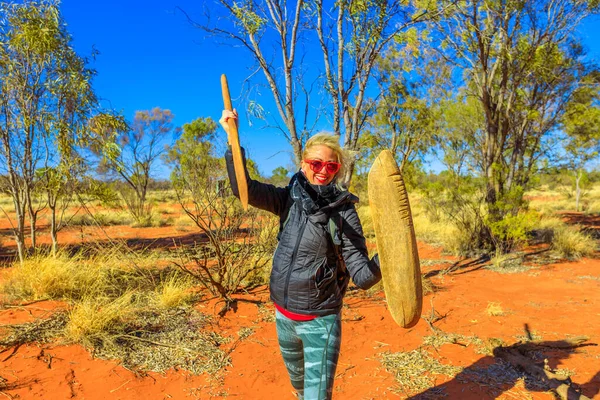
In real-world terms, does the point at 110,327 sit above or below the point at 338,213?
below

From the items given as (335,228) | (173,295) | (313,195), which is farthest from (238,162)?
(173,295)

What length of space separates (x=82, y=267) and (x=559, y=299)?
668 cm

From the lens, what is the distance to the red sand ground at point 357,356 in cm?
309

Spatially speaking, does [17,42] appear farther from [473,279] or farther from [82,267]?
[473,279]

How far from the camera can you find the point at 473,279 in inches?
265

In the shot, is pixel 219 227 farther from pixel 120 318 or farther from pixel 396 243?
pixel 396 243

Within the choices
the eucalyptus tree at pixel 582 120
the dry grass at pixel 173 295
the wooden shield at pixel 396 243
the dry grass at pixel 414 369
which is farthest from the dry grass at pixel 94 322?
the eucalyptus tree at pixel 582 120

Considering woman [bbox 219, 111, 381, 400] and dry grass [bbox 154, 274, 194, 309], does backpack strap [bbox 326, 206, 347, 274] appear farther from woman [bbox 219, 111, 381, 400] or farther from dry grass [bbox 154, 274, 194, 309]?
dry grass [bbox 154, 274, 194, 309]

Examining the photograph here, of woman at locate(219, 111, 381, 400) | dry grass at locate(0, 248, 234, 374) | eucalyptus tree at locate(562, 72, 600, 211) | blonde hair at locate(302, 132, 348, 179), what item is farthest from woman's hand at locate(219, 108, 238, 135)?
eucalyptus tree at locate(562, 72, 600, 211)

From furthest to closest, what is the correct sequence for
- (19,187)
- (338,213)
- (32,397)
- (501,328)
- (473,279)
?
(473,279) < (19,187) < (501,328) < (32,397) < (338,213)

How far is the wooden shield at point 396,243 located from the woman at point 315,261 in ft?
0.29

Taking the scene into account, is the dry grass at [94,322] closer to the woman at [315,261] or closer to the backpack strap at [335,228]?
the woman at [315,261]

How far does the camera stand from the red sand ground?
3.09 meters

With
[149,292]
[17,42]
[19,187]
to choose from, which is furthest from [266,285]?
[17,42]
